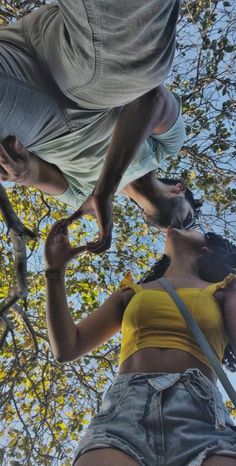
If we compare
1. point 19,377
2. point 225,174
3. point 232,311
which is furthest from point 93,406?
point 232,311

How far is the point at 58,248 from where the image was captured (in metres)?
2.37

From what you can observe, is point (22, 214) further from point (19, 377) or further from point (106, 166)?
point (106, 166)

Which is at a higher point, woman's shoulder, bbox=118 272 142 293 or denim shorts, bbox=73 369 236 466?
woman's shoulder, bbox=118 272 142 293

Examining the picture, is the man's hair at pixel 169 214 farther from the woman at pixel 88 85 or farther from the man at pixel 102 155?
the woman at pixel 88 85

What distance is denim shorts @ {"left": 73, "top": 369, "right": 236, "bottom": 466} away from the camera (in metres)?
1.63

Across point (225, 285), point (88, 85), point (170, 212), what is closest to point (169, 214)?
point (170, 212)

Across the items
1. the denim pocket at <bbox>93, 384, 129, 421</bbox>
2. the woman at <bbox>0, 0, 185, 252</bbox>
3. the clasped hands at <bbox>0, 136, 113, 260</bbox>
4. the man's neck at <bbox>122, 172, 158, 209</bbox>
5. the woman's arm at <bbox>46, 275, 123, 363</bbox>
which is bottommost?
the denim pocket at <bbox>93, 384, 129, 421</bbox>

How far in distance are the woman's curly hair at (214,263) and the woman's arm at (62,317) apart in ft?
1.83

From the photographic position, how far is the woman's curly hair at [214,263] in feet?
9.63

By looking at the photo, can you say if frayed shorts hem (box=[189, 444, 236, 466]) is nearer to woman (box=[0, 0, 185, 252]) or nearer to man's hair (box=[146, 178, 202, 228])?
woman (box=[0, 0, 185, 252])

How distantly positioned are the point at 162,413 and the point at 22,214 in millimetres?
4975

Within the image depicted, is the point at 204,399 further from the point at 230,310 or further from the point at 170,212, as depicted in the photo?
the point at 170,212

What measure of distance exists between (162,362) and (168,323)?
0.68 ft

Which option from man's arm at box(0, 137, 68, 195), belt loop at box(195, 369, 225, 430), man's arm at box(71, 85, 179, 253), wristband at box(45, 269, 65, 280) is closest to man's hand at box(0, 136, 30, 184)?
man's arm at box(0, 137, 68, 195)
